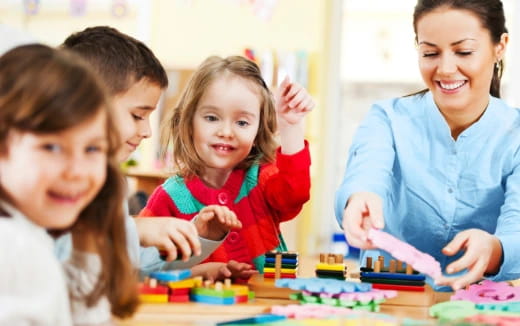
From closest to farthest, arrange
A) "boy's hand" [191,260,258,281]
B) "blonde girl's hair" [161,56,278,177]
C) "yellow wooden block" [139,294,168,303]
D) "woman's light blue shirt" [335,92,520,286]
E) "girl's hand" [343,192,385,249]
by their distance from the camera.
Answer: "yellow wooden block" [139,294,168,303] < "girl's hand" [343,192,385,249] < "boy's hand" [191,260,258,281] < "woman's light blue shirt" [335,92,520,286] < "blonde girl's hair" [161,56,278,177]

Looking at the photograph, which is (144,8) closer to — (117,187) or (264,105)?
(264,105)

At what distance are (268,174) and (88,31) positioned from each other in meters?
0.51

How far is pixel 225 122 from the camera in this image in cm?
156

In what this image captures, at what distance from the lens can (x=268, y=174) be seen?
5.33ft

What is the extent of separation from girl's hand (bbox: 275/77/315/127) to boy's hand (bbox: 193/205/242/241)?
0.30 meters

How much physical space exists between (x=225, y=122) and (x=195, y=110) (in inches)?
3.5

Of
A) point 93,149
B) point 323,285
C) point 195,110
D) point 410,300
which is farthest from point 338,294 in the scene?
point 195,110

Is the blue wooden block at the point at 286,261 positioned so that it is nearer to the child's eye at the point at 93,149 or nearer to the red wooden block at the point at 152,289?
the red wooden block at the point at 152,289

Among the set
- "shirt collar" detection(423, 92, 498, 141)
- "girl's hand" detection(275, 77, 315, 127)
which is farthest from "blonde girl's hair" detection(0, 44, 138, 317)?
"shirt collar" detection(423, 92, 498, 141)

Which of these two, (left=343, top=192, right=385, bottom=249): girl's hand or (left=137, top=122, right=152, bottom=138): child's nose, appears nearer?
(left=343, top=192, right=385, bottom=249): girl's hand

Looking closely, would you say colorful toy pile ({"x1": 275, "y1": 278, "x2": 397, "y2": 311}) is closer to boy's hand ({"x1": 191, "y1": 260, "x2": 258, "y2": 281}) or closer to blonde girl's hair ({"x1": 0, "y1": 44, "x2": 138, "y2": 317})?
boy's hand ({"x1": 191, "y1": 260, "x2": 258, "y2": 281})

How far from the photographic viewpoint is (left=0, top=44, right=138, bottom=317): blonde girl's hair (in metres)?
0.73

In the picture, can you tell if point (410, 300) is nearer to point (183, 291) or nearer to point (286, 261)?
point (286, 261)

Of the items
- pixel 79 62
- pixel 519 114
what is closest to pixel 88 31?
pixel 79 62
